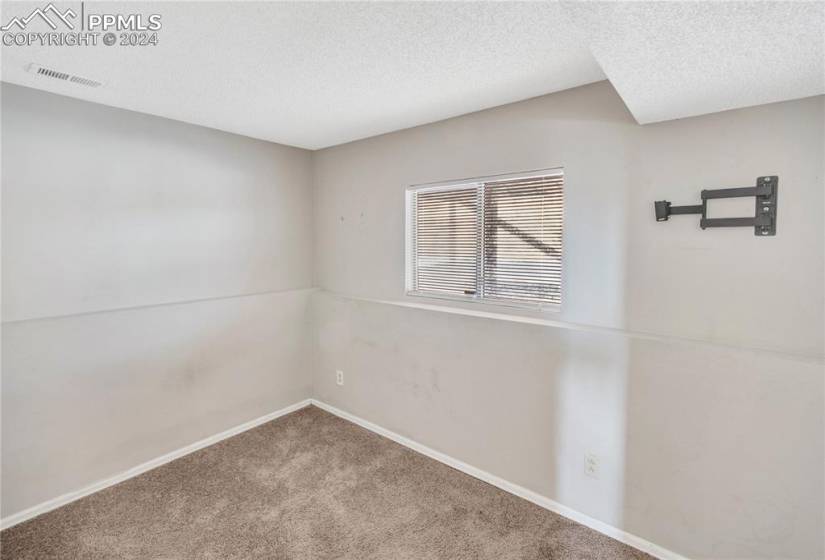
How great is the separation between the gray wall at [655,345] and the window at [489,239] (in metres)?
0.14

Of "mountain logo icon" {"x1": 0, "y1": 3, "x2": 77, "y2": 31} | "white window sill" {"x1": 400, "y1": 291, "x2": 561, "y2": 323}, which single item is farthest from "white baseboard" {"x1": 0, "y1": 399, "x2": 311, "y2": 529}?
"mountain logo icon" {"x1": 0, "y1": 3, "x2": 77, "y2": 31}

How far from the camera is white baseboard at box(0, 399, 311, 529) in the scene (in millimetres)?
2279

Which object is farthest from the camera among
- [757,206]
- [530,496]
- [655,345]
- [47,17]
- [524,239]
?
[524,239]

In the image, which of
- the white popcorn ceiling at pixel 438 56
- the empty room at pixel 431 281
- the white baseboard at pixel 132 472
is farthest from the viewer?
the white baseboard at pixel 132 472

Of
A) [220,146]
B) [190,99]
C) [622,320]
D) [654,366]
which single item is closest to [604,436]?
[654,366]

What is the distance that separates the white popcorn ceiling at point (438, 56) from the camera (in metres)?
1.17

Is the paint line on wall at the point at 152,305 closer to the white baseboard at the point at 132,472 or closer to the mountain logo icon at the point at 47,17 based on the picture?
the white baseboard at the point at 132,472

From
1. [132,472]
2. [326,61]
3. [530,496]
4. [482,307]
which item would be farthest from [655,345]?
[132,472]

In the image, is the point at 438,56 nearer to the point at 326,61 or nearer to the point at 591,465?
the point at 326,61

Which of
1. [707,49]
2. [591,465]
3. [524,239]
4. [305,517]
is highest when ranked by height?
[707,49]

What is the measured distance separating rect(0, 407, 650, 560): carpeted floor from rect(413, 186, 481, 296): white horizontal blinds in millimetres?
1328

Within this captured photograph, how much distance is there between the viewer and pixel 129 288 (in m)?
2.71

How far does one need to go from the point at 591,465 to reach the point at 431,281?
163 cm

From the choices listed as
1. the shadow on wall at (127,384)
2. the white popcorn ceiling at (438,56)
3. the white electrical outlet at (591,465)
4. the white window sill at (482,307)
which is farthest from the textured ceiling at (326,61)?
the white electrical outlet at (591,465)
